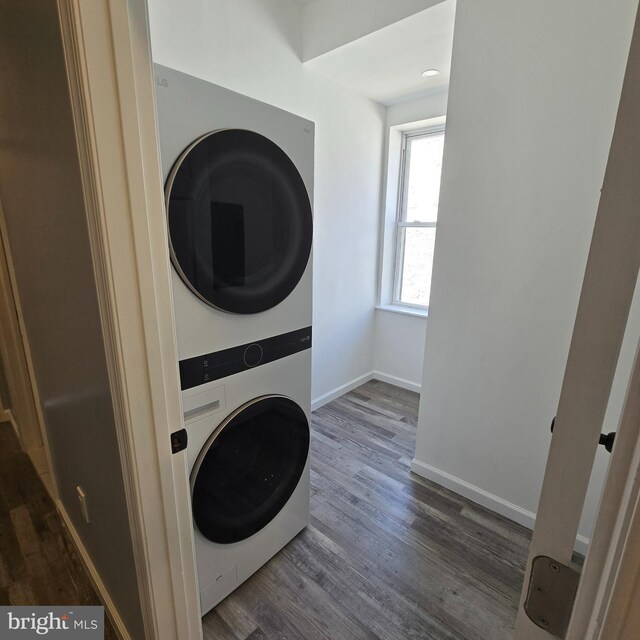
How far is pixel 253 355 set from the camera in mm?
1229

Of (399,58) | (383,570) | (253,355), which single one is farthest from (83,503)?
(399,58)

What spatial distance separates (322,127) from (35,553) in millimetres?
2790

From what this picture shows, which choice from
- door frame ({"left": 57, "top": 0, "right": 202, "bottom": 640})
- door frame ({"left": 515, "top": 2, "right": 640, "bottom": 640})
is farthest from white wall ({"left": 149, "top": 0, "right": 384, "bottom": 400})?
door frame ({"left": 515, "top": 2, "right": 640, "bottom": 640})

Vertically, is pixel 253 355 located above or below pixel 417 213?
below

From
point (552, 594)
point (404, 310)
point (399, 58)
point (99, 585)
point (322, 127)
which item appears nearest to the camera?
point (552, 594)

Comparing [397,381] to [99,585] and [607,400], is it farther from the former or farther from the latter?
[607,400]

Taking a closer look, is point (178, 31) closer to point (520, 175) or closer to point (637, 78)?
point (520, 175)

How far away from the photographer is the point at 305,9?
2.09 metres

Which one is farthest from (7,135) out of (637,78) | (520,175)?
(520,175)

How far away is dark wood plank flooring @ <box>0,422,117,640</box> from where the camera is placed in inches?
53.5

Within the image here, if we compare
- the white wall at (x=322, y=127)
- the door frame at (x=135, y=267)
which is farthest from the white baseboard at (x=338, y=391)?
the door frame at (x=135, y=267)

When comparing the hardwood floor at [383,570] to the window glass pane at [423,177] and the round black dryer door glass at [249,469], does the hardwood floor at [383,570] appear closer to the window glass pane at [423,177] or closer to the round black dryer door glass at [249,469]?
the round black dryer door glass at [249,469]

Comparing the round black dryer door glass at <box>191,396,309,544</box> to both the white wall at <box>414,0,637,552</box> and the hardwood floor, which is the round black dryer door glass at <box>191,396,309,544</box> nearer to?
the hardwood floor

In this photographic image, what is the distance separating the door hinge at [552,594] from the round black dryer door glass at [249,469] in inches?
35.9
